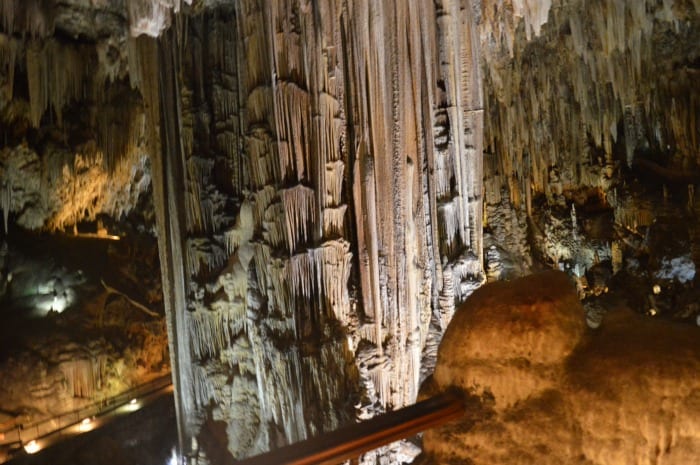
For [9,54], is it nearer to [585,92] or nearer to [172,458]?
[172,458]

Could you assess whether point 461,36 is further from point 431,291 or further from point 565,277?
point 565,277

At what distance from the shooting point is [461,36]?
18.7 ft

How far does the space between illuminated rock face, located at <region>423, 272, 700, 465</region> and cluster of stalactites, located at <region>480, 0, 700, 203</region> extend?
5.10m

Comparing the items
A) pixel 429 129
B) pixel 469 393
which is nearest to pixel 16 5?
pixel 429 129

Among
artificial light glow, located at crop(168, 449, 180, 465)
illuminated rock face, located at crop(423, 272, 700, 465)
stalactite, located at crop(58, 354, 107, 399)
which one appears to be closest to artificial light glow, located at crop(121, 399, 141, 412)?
stalactite, located at crop(58, 354, 107, 399)

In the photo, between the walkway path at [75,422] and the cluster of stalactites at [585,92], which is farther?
the walkway path at [75,422]

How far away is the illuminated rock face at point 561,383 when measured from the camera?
69.2 inches

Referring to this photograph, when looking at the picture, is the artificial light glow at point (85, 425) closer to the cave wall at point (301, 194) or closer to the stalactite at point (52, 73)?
the cave wall at point (301, 194)

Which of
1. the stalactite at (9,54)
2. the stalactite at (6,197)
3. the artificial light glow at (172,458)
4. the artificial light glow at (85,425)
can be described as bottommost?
the artificial light glow at (172,458)

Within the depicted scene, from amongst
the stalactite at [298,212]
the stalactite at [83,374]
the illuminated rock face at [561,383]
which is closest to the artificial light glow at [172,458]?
the stalactite at [83,374]

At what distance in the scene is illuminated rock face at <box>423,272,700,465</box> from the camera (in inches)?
69.2

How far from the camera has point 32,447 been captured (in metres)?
8.25

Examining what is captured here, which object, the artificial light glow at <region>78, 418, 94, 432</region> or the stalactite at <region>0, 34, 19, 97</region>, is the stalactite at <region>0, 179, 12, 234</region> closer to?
the stalactite at <region>0, 34, 19, 97</region>

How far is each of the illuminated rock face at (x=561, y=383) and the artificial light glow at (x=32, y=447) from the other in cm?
812
